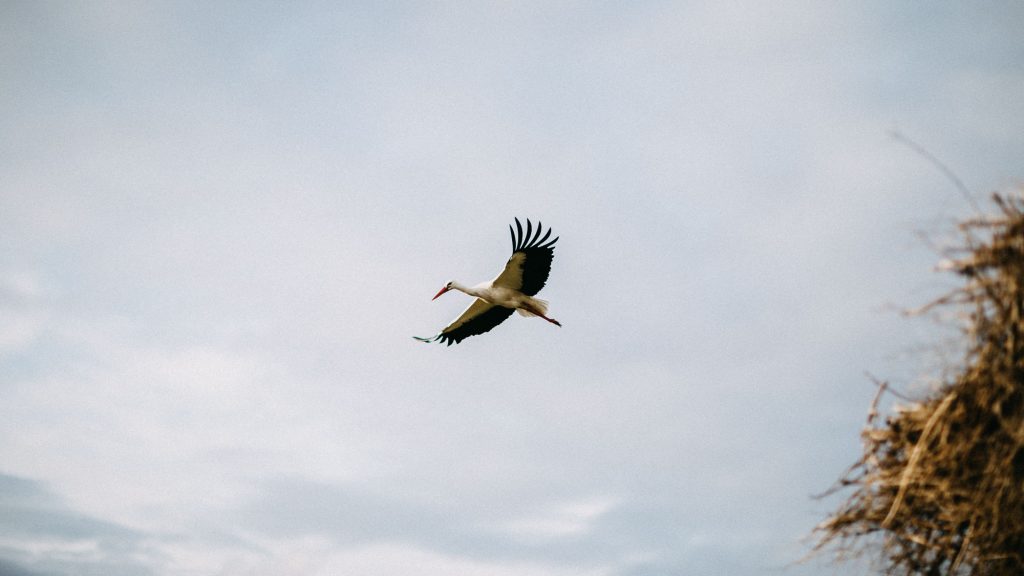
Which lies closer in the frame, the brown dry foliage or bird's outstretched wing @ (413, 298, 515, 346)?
the brown dry foliage

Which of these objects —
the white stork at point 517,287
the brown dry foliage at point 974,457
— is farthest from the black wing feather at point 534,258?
the brown dry foliage at point 974,457

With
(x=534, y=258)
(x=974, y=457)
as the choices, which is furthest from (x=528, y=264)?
(x=974, y=457)

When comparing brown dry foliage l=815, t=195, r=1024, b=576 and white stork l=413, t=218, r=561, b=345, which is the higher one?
white stork l=413, t=218, r=561, b=345

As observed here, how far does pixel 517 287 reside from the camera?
41.7ft

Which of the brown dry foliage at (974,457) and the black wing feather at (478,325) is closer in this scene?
the brown dry foliage at (974,457)

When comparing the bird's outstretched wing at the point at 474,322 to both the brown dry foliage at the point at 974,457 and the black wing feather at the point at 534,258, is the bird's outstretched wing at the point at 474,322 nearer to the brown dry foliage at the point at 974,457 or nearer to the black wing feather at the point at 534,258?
the black wing feather at the point at 534,258

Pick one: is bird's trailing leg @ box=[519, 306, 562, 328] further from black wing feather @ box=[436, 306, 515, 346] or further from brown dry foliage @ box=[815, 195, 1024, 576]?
brown dry foliage @ box=[815, 195, 1024, 576]

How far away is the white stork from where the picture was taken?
12.1m

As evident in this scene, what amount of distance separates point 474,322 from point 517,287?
1.73 m

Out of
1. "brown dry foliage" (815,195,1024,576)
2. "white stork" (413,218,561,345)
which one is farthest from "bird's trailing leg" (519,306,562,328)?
"brown dry foliage" (815,195,1024,576)

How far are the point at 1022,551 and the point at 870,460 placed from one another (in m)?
1.11

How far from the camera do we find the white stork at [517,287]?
477 inches

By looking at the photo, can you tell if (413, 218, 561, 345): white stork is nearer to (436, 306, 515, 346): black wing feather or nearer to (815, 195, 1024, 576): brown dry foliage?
(436, 306, 515, 346): black wing feather

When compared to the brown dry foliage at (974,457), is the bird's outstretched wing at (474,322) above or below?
above
